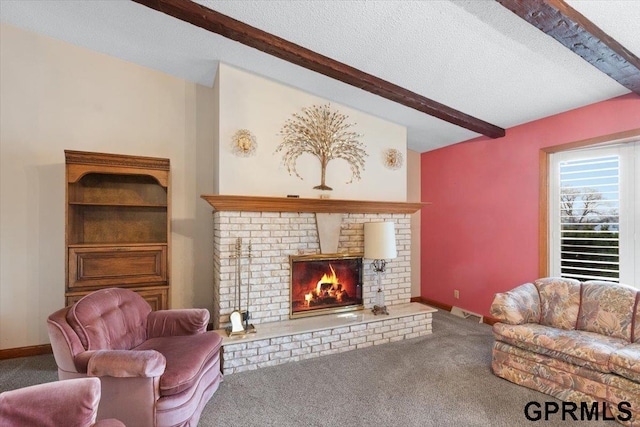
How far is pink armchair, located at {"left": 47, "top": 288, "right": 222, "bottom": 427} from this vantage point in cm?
180

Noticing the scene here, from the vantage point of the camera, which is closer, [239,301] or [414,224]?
[239,301]

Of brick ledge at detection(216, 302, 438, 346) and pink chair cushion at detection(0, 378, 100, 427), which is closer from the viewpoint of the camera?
pink chair cushion at detection(0, 378, 100, 427)

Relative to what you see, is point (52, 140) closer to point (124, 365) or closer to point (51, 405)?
point (124, 365)

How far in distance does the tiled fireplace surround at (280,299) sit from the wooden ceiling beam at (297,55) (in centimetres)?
129

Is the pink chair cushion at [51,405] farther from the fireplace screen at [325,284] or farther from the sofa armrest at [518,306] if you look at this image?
the sofa armrest at [518,306]

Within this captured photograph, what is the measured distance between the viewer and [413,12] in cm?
219

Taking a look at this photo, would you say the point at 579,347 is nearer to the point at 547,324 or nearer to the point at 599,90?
the point at 547,324

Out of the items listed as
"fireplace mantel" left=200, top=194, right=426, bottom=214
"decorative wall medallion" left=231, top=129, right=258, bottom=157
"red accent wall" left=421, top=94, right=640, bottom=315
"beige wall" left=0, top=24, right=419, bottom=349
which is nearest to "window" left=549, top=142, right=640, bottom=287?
"red accent wall" left=421, top=94, right=640, bottom=315

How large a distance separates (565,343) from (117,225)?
4.30 meters

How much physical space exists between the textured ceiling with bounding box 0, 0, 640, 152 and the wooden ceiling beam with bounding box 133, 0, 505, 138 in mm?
64

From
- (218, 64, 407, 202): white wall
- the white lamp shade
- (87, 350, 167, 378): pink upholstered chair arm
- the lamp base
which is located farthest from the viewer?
the lamp base

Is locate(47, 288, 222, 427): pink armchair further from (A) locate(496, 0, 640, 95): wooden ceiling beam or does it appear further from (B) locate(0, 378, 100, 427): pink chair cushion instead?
(A) locate(496, 0, 640, 95): wooden ceiling beam

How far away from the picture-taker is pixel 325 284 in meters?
3.58

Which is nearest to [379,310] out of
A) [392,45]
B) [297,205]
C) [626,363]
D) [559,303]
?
[297,205]
